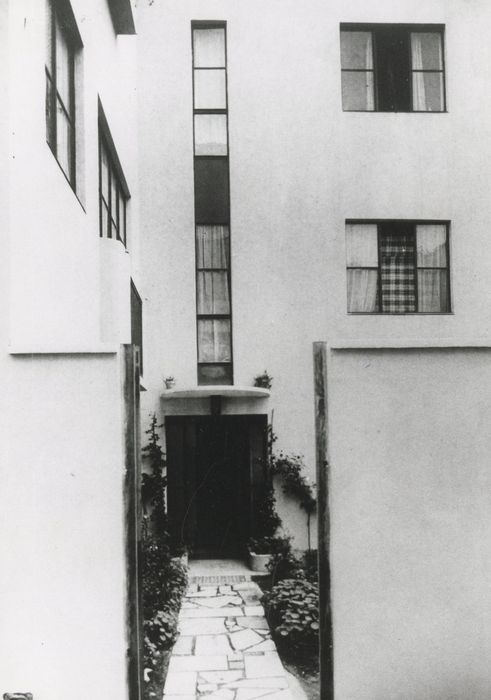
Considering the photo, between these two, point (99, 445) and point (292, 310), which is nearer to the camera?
point (99, 445)

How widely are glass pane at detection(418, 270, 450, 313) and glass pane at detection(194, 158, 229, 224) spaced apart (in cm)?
370

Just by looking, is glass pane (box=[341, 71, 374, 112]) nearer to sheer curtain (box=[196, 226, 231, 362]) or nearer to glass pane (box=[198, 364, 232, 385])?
sheer curtain (box=[196, 226, 231, 362])

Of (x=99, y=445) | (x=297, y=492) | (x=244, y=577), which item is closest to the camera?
(x=99, y=445)

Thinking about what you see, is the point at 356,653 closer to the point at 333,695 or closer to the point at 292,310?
the point at 333,695

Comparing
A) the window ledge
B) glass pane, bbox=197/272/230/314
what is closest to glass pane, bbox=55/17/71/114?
glass pane, bbox=197/272/230/314

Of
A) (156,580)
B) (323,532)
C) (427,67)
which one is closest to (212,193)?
(427,67)

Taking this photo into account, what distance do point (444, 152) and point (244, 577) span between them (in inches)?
316

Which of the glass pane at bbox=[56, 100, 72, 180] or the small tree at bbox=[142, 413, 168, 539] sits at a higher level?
the glass pane at bbox=[56, 100, 72, 180]

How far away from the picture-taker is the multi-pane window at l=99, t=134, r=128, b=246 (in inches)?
367

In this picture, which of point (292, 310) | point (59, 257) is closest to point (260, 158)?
point (292, 310)

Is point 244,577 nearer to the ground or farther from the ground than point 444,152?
nearer to the ground

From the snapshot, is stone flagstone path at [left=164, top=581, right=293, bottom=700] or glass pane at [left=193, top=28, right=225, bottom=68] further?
glass pane at [left=193, top=28, right=225, bottom=68]

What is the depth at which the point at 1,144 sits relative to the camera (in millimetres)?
4504

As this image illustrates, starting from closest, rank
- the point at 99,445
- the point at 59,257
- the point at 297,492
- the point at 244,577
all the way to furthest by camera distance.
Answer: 1. the point at 99,445
2. the point at 59,257
3. the point at 244,577
4. the point at 297,492
